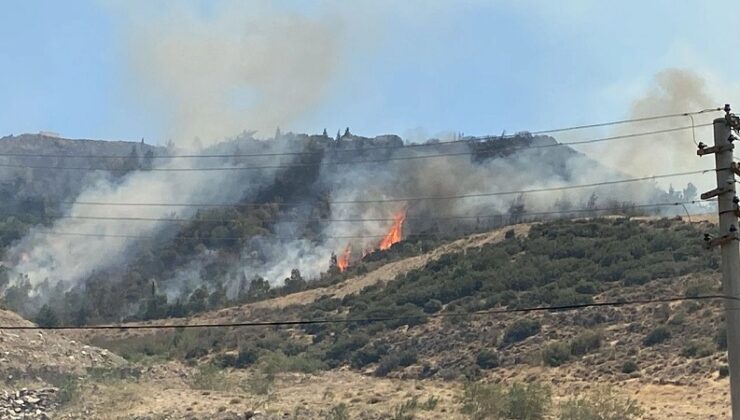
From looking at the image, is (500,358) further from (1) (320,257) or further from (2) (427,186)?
(2) (427,186)

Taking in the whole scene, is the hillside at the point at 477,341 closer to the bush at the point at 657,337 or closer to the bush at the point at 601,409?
the bush at the point at 657,337

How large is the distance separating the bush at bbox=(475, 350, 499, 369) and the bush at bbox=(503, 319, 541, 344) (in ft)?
8.99

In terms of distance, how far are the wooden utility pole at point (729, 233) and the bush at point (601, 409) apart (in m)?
18.1

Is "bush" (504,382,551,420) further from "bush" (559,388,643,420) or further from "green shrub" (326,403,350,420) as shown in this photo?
"green shrub" (326,403,350,420)

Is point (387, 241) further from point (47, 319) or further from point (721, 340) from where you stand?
point (721, 340)

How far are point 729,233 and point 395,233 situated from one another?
10566cm

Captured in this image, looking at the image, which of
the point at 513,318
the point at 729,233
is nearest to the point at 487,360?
the point at 513,318

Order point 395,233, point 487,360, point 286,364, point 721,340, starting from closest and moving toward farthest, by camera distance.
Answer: point 721,340 < point 487,360 < point 286,364 < point 395,233

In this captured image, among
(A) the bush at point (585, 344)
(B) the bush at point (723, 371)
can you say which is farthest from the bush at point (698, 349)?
(A) the bush at point (585, 344)

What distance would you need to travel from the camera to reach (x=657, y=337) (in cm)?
Answer: 4759

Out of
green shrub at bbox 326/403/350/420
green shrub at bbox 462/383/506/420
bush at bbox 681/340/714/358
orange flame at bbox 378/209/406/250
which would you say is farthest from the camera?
orange flame at bbox 378/209/406/250

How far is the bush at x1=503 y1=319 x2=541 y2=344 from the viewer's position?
179 ft

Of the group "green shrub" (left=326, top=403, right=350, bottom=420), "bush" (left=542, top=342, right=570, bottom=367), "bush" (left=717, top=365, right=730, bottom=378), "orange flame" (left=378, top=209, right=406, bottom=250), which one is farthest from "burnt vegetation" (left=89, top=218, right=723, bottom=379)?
"orange flame" (left=378, top=209, right=406, bottom=250)

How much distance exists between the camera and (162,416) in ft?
134
